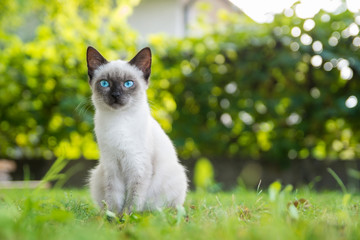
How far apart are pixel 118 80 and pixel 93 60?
275mm

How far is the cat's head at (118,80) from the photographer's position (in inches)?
101

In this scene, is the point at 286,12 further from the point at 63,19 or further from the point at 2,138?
the point at 2,138

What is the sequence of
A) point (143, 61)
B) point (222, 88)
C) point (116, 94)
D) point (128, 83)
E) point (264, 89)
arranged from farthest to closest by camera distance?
point (222, 88) < point (264, 89) < point (143, 61) < point (128, 83) < point (116, 94)

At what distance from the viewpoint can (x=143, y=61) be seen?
109 inches

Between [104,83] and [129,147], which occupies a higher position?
[104,83]

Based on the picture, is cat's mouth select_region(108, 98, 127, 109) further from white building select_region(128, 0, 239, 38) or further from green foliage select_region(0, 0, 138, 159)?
white building select_region(128, 0, 239, 38)

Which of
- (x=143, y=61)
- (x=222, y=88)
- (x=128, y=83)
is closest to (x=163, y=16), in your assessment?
(x=222, y=88)

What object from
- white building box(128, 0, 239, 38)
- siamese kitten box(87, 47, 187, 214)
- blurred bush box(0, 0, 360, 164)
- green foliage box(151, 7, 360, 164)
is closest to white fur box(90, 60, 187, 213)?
siamese kitten box(87, 47, 187, 214)

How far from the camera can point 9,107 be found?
5.65 meters

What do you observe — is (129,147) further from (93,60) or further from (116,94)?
(93,60)

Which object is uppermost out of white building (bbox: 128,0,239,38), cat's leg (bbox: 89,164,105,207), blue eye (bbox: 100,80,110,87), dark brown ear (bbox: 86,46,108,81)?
white building (bbox: 128,0,239,38)

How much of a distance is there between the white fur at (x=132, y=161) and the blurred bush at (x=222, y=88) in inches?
98.1

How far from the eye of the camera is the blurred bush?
518 cm

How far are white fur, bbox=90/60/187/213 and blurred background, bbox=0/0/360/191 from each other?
2522mm
